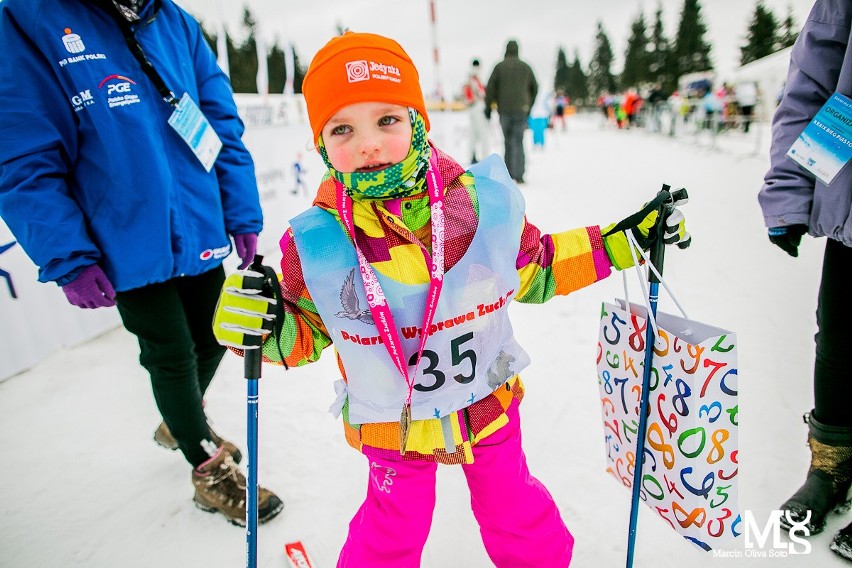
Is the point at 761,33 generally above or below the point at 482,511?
above

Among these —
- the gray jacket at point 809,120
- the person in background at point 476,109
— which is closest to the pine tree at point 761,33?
the person in background at point 476,109

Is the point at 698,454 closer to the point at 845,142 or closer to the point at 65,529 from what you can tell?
the point at 845,142

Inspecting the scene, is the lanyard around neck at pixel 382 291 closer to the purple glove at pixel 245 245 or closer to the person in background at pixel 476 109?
the purple glove at pixel 245 245

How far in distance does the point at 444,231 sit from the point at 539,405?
1.59 meters

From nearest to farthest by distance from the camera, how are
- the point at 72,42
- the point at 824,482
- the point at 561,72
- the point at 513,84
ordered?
the point at 72,42
the point at 824,482
the point at 513,84
the point at 561,72

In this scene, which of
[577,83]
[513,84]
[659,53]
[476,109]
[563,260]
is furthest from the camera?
[577,83]

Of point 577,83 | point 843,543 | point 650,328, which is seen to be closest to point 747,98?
point 843,543

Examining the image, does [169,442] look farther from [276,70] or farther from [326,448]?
[276,70]

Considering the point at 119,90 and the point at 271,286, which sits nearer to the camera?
the point at 271,286

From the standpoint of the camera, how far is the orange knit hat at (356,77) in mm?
1163

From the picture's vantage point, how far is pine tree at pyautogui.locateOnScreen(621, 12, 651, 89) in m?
48.8

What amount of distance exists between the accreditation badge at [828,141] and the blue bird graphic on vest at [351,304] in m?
1.36

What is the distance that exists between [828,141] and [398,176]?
1.25 metres

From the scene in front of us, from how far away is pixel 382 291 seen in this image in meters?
1.15
